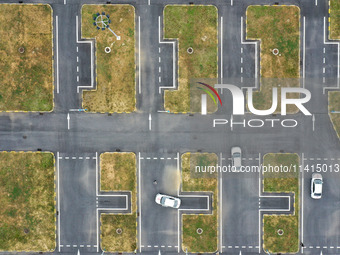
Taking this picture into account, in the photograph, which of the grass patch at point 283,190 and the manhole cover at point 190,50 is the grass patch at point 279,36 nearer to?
the manhole cover at point 190,50

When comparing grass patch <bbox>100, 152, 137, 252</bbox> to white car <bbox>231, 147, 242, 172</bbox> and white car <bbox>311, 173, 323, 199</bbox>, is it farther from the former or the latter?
white car <bbox>311, 173, 323, 199</bbox>

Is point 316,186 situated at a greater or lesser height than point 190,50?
lesser

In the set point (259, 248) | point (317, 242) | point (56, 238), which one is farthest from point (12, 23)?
point (317, 242)

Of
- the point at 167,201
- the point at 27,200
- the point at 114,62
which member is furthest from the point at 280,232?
the point at 27,200

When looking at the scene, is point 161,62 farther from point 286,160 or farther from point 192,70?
point 286,160

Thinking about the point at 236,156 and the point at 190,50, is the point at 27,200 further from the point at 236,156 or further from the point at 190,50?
the point at 190,50

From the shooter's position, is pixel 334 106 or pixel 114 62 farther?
pixel 114 62

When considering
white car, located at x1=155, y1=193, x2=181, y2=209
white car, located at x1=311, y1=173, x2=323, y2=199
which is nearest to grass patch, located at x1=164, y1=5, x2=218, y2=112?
white car, located at x1=155, y1=193, x2=181, y2=209

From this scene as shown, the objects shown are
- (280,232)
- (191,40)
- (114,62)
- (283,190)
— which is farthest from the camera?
(280,232)
